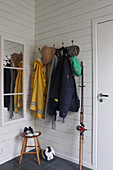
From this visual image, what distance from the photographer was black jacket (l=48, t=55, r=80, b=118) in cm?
197

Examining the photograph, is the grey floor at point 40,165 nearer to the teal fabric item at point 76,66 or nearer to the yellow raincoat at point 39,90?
the yellow raincoat at point 39,90

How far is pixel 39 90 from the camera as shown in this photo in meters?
2.40

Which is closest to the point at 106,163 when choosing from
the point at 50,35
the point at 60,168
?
the point at 60,168

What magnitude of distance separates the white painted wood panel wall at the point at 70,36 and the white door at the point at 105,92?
134 millimetres

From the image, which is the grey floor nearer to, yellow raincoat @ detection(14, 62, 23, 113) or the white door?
the white door

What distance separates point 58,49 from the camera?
7.70 feet

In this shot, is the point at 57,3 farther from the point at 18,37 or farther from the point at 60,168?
the point at 60,168

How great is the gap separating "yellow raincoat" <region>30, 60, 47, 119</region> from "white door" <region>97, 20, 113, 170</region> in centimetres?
94

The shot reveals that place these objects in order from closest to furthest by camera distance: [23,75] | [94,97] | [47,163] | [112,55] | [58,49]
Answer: [112,55] < [94,97] < [47,163] < [58,49] < [23,75]

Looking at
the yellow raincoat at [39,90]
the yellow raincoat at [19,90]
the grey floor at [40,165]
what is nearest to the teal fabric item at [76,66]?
the yellow raincoat at [39,90]

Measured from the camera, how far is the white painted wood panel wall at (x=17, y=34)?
224 centimetres

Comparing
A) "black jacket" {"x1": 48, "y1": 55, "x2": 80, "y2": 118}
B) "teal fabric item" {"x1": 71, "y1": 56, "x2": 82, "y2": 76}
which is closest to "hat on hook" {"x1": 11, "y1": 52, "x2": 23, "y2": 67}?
"black jacket" {"x1": 48, "y1": 55, "x2": 80, "y2": 118}

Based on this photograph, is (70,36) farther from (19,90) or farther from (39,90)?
(19,90)

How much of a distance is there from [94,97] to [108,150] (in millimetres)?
729
